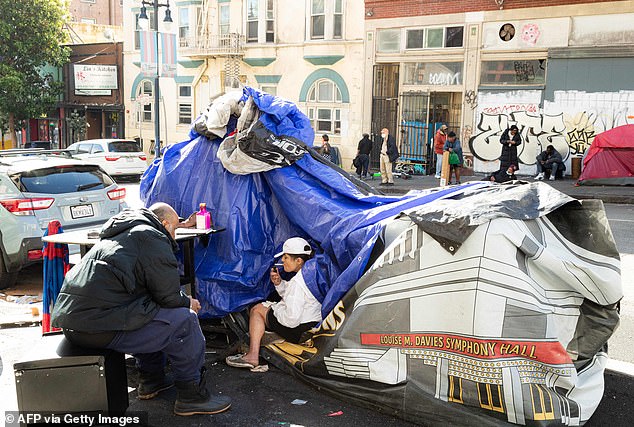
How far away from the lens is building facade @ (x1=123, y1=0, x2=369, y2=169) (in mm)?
23500

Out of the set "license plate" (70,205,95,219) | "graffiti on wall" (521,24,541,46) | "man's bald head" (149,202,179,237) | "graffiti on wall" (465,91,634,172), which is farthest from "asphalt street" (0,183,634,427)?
"graffiti on wall" (521,24,541,46)

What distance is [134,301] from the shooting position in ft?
12.7

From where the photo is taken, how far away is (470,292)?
3857 millimetres

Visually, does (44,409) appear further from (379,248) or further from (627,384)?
(627,384)

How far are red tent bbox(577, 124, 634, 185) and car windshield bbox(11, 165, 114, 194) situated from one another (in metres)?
13.5

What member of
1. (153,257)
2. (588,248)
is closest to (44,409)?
(153,257)

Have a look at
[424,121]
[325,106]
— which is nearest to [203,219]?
[424,121]

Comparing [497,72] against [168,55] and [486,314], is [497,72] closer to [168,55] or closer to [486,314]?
[168,55]

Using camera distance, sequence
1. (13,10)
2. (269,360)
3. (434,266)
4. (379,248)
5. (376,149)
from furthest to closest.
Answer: (13,10) < (376,149) < (269,360) < (379,248) < (434,266)

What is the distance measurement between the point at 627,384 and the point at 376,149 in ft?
61.1

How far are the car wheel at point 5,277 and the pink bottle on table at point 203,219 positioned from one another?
3456 mm

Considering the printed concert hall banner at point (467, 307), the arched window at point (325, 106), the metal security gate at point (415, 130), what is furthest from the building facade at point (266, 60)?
the printed concert hall banner at point (467, 307)

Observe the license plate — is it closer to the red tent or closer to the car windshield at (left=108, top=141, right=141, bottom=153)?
the car windshield at (left=108, top=141, right=141, bottom=153)

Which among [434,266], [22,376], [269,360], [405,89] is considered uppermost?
[405,89]
